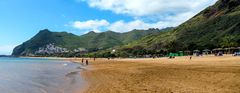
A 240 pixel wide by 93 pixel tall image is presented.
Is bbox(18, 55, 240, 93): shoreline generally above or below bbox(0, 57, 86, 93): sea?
above

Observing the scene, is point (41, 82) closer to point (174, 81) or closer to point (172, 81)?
point (172, 81)

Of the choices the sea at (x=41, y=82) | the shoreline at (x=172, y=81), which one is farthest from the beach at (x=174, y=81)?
the sea at (x=41, y=82)

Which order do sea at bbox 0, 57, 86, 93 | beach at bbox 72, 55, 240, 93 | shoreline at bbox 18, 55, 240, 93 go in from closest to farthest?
beach at bbox 72, 55, 240, 93
shoreline at bbox 18, 55, 240, 93
sea at bbox 0, 57, 86, 93

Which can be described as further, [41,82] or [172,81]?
[41,82]

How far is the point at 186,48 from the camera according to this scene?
179 metres

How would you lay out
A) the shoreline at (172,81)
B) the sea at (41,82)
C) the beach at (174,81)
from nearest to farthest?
the beach at (174,81) → the shoreline at (172,81) → the sea at (41,82)

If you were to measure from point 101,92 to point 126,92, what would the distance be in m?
2.34

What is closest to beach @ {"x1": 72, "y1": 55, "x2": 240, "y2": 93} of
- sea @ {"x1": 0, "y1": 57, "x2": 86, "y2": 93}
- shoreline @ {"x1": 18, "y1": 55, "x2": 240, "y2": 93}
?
shoreline @ {"x1": 18, "y1": 55, "x2": 240, "y2": 93}

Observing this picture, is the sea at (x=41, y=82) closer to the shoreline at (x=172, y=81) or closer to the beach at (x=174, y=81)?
the shoreline at (x=172, y=81)

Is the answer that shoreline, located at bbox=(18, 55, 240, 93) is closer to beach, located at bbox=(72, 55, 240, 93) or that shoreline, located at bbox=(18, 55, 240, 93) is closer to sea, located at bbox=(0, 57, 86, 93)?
beach, located at bbox=(72, 55, 240, 93)

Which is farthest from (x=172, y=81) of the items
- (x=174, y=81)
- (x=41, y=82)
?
(x=41, y=82)

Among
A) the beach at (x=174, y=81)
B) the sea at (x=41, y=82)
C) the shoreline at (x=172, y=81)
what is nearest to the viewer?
the beach at (x=174, y=81)

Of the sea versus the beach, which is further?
the sea

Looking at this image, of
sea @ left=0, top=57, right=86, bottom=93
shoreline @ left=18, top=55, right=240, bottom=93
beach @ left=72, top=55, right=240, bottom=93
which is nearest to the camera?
beach @ left=72, top=55, right=240, bottom=93
